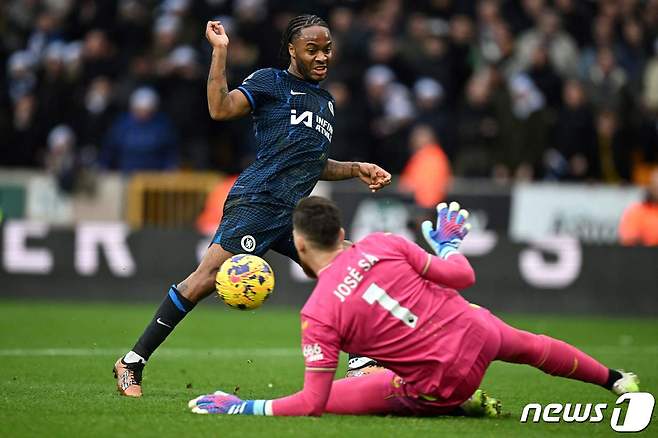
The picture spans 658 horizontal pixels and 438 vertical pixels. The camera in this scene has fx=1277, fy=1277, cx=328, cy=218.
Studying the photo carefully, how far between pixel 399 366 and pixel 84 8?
1598 cm

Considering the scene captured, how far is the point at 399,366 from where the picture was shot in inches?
281

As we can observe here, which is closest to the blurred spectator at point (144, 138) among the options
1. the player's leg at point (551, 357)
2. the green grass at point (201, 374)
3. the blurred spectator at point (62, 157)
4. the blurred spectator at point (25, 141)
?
the blurred spectator at point (62, 157)

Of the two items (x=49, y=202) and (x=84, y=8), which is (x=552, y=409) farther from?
(x=84, y=8)

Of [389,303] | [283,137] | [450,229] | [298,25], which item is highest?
[298,25]

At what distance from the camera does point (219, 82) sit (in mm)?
7949

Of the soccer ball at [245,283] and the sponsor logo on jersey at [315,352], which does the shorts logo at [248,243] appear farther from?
the sponsor logo on jersey at [315,352]

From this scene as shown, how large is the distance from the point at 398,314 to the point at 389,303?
88mm

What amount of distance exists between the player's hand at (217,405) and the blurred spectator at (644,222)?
10672 mm

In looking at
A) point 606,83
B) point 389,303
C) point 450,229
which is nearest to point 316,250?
point 389,303

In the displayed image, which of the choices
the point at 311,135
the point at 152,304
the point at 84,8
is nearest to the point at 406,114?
the point at 152,304

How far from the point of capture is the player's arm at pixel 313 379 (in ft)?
22.2

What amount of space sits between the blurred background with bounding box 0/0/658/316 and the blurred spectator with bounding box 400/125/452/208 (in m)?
0.03

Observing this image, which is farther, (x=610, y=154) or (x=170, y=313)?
(x=610, y=154)

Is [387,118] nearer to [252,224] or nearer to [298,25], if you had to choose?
[298,25]
